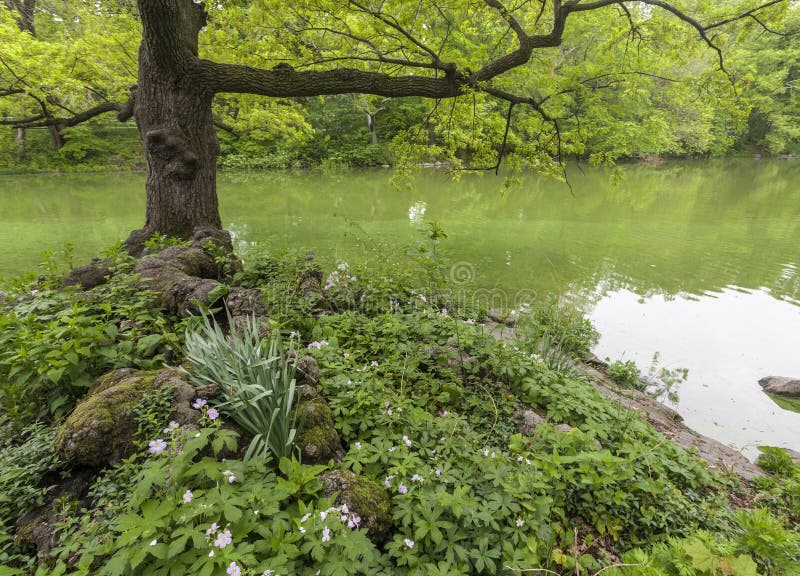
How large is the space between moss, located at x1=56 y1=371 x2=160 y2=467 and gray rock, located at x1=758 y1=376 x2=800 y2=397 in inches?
237

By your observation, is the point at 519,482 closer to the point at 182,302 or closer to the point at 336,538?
the point at 336,538

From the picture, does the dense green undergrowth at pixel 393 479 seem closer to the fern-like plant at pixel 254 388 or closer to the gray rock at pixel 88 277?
the fern-like plant at pixel 254 388

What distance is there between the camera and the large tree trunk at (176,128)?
450cm

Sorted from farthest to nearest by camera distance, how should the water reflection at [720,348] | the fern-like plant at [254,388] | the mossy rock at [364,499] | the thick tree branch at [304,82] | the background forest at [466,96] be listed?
the background forest at [466,96]
the thick tree branch at [304,82]
the water reflection at [720,348]
the fern-like plant at [254,388]
the mossy rock at [364,499]

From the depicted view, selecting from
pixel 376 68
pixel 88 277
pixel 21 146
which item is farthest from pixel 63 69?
pixel 21 146

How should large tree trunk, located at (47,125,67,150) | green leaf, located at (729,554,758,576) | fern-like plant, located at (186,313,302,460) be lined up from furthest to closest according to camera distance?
1. large tree trunk, located at (47,125,67,150)
2. fern-like plant, located at (186,313,302,460)
3. green leaf, located at (729,554,758,576)

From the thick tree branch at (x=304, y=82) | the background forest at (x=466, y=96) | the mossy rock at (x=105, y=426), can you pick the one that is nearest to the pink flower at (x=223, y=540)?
the mossy rock at (x=105, y=426)

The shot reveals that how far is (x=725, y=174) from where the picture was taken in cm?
2353

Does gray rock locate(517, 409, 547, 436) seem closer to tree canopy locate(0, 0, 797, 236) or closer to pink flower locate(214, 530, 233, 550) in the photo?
pink flower locate(214, 530, 233, 550)

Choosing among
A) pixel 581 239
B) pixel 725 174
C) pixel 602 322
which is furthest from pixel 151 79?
pixel 725 174

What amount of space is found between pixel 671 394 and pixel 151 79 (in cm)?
724

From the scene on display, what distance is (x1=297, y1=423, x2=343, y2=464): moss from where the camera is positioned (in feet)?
6.07

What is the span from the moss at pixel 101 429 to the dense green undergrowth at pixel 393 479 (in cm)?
7

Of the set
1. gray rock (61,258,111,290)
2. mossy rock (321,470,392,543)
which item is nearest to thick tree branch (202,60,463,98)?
gray rock (61,258,111,290)
